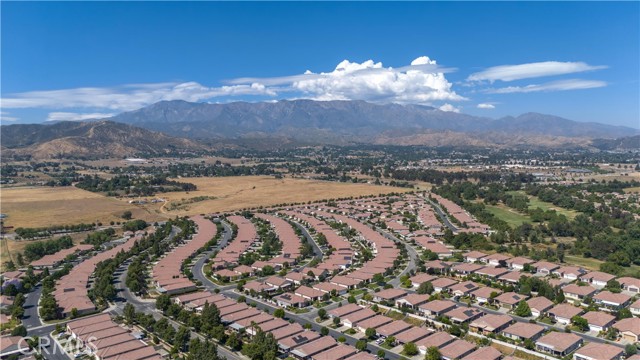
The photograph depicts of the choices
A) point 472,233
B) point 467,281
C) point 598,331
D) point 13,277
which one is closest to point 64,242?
point 13,277

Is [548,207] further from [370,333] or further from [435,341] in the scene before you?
[370,333]

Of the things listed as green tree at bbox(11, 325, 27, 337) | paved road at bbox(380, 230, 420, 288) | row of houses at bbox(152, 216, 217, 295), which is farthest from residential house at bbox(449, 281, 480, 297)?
green tree at bbox(11, 325, 27, 337)

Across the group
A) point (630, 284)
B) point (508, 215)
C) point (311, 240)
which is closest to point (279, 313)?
point (311, 240)

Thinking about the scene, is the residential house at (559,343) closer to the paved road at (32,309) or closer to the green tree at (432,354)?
the green tree at (432,354)

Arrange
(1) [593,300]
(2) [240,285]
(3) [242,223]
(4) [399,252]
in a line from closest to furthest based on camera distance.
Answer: (1) [593,300] < (2) [240,285] < (4) [399,252] < (3) [242,223]

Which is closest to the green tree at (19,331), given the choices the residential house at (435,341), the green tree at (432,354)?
the residential house at (435,341)

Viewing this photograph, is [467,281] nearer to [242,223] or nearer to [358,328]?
[358,328]
